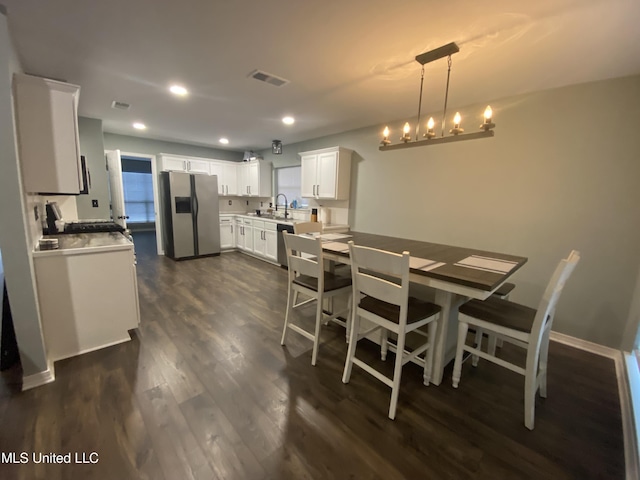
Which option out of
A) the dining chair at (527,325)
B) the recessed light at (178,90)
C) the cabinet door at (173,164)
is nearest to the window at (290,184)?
the cabinet door at (173,164)

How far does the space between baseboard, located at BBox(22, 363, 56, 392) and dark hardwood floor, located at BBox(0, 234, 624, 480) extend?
0.17 ft

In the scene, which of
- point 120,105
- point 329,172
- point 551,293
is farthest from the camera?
point 329,172

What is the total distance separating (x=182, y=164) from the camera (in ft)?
17.5

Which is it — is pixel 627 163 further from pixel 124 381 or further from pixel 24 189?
pixel 24 189

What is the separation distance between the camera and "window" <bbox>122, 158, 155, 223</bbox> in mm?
8328

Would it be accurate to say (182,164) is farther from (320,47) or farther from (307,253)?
(307,253)

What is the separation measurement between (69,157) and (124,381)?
5.91 feet

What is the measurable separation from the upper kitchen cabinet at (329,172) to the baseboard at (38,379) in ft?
11.9

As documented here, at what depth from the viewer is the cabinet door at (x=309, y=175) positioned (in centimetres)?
451

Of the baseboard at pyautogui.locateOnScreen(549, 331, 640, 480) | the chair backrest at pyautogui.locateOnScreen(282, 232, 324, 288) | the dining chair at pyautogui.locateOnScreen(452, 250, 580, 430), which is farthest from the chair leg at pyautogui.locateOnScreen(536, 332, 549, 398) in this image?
the chair backrest at pyautogui.locateOnScreen(282, 232, 324, 288)

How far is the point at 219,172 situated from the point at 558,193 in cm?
576

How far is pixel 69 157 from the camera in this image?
211cm

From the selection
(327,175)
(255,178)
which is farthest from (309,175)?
(255,178)

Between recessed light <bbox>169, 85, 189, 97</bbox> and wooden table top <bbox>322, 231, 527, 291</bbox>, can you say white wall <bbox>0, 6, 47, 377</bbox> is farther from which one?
wooden table top <bbox>322, 231, 527, 291</bbox>
